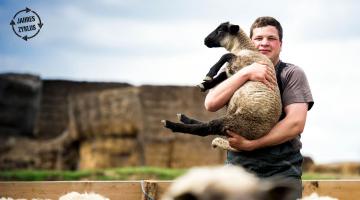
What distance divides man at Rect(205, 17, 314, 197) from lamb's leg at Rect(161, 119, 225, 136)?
0.07m

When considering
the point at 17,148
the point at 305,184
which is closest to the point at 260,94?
the point at 305,184

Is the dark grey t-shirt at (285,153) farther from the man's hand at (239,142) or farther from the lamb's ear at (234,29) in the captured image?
the lamb's ear at (234,29)

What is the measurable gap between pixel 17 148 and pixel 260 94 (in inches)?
464

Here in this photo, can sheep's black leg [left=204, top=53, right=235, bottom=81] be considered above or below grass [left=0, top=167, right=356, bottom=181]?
above

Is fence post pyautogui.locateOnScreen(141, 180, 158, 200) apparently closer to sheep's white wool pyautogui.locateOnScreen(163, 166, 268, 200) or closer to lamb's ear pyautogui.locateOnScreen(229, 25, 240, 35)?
lamb's ear pyautogui.locateOnScreen(229, 25, 240, 35)

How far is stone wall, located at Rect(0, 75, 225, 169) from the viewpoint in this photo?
45.6 feet

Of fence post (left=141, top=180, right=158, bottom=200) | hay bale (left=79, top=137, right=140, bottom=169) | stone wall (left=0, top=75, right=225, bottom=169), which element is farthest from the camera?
stone wall (left=0, top=75, right=225, bottom=169)

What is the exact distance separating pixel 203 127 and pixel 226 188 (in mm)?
1967

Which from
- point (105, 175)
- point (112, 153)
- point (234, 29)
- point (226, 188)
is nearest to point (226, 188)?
point (226, 188)

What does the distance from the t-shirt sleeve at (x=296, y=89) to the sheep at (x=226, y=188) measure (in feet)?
6.18

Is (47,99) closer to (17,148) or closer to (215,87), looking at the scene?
(17,148)

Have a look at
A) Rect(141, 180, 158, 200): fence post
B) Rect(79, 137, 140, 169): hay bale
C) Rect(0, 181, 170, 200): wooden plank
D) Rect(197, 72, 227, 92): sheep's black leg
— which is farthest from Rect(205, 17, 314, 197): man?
Rect(79, 137, 140, 169): hay bale

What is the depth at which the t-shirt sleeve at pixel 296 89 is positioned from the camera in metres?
3.39

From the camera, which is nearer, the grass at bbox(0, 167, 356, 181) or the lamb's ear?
the lamb's ear
